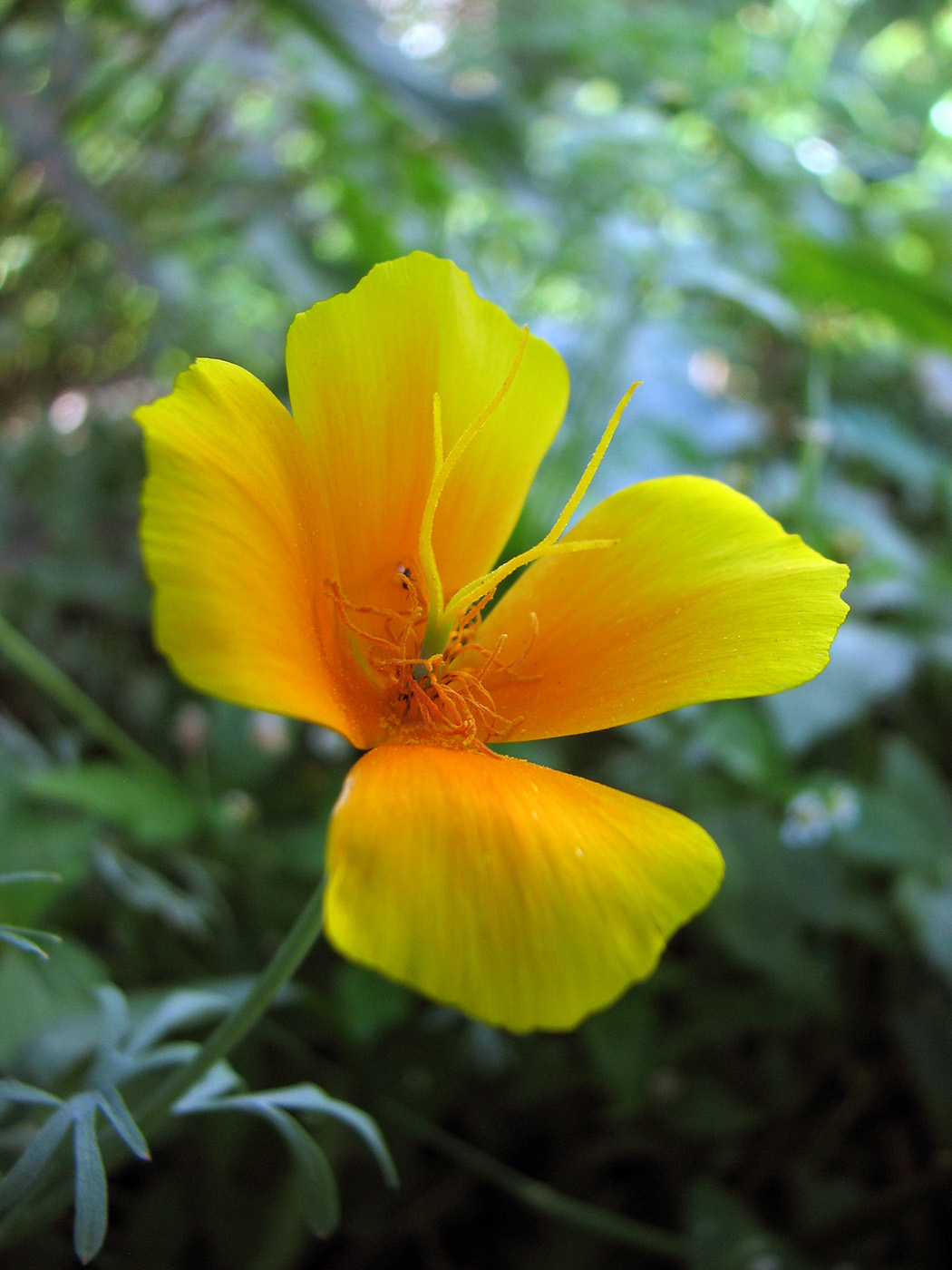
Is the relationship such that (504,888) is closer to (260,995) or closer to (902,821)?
(260,995)

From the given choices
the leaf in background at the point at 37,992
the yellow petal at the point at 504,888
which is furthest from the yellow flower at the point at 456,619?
the leaf in background at the point at 37,992

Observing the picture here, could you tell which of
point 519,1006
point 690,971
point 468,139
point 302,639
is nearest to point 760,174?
point 468,139

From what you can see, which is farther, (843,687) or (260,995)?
(843,687)

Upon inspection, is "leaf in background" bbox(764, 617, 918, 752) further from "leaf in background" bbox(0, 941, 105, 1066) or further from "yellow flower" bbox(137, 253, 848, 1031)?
"leaf in background" bbox(0, 941, 105, 1066)

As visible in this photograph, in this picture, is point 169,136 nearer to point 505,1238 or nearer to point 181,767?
point 181,767

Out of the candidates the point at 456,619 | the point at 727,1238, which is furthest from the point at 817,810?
the point at 456,619

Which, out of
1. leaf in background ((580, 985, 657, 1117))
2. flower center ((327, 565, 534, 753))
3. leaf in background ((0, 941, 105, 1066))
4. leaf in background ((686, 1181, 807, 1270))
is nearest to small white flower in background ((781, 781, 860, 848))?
leaf in background ((580, 985, 657, 1117))
